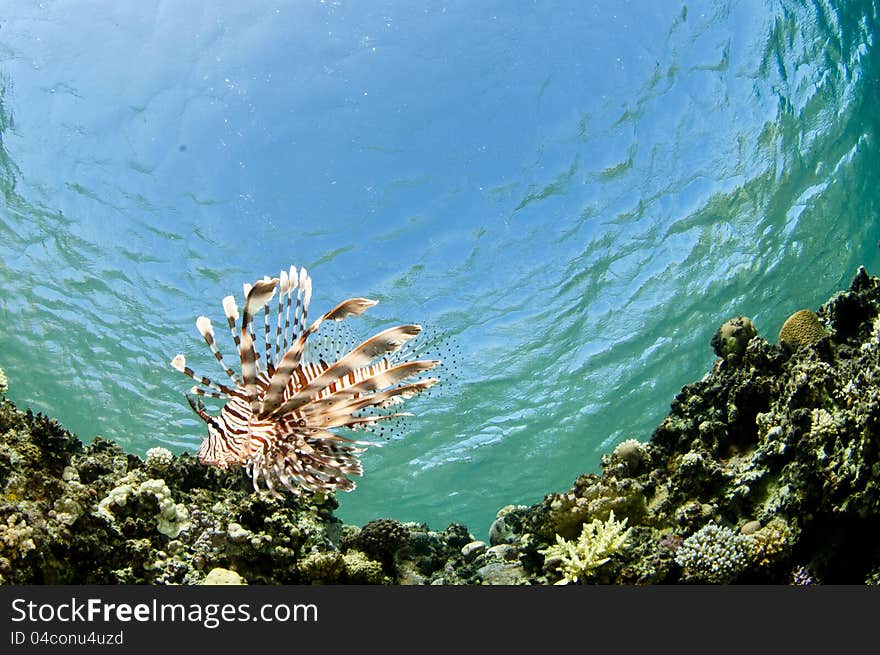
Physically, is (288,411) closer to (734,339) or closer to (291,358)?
(291,358)

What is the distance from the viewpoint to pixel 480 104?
1331 centimetres

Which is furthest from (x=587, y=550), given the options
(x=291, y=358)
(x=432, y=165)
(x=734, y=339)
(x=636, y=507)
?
(x=432, y=165)

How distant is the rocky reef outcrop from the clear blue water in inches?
336

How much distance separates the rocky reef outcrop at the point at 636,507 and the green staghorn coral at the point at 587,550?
0.02m

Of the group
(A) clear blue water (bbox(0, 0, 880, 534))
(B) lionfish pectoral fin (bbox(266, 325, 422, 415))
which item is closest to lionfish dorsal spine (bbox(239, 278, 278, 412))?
(B) lionfish pectoral fin (bbox(266, 325, 422, 415))

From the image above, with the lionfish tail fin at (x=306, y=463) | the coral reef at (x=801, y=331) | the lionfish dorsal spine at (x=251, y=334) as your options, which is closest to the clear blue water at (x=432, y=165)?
the coral reef at (x=801, y=331)

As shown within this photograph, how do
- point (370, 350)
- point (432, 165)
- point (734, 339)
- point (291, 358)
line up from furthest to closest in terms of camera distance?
1. point (432, 165)
2. point (734, 339)
3. point (291, 358)
4. point (370, 350)

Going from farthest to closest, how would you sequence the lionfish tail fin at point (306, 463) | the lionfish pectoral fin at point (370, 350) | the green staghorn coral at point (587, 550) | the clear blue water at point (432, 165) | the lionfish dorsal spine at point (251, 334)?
the clear blue water at point (432, 165) → the green staghorn coral at point (587, 550) → the lionfish tail fin at point (306, 463) → the lionfish dorsal spine at point (251, 334) → the lionfish pectoral fin at point (370, 350)

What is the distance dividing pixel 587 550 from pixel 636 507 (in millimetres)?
1056

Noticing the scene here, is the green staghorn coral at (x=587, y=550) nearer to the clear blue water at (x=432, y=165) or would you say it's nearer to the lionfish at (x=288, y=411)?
the lionfish at (x=288, y=411)

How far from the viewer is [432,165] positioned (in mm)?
14266

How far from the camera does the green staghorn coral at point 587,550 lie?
5.08 m

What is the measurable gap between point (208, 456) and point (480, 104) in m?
11.8

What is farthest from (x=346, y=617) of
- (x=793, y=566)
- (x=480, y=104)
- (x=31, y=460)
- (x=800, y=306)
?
(x=800, y=306)
